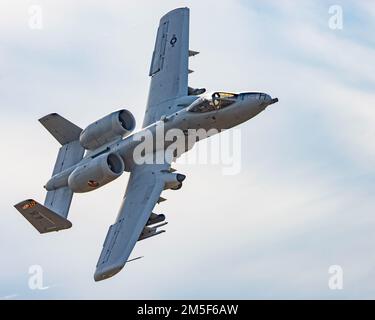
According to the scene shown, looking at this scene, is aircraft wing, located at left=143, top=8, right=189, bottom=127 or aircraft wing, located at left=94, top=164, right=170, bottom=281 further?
aircraft wing, located at left=143, top=8, right=189, bottom=127

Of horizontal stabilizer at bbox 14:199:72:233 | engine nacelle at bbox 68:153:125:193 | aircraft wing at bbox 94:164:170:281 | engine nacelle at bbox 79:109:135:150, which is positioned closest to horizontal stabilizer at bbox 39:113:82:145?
engine nacelle at bbox 79:109:135:150

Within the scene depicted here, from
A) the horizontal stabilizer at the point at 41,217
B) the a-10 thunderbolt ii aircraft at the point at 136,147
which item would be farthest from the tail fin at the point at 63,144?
the horizontal stabilizer at the point at 41,217

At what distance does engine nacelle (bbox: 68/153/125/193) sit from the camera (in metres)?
52.4

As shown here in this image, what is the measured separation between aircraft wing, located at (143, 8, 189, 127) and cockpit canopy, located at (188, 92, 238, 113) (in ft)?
7.01

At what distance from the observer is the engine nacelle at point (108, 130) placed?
53688mm

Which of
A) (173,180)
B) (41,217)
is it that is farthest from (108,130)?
(41,217)

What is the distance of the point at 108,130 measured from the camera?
53750 millimetres

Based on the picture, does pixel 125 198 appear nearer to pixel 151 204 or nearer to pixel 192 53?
pixel 151 204

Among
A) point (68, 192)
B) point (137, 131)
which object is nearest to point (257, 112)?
point (137, 131)

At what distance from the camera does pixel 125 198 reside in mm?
52406

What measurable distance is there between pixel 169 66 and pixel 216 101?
4.80 m

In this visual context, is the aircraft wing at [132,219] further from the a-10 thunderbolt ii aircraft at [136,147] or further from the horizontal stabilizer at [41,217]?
the horizontal stabilizer at [41,217]

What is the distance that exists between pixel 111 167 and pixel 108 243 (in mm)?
3646

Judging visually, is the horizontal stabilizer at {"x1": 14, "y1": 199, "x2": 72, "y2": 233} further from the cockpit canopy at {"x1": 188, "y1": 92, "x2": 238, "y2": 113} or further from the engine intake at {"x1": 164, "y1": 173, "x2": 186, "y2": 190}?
the cockpit canopy at {"x1": 188, "y1": 92, "x2": 238, "y2": 113}
